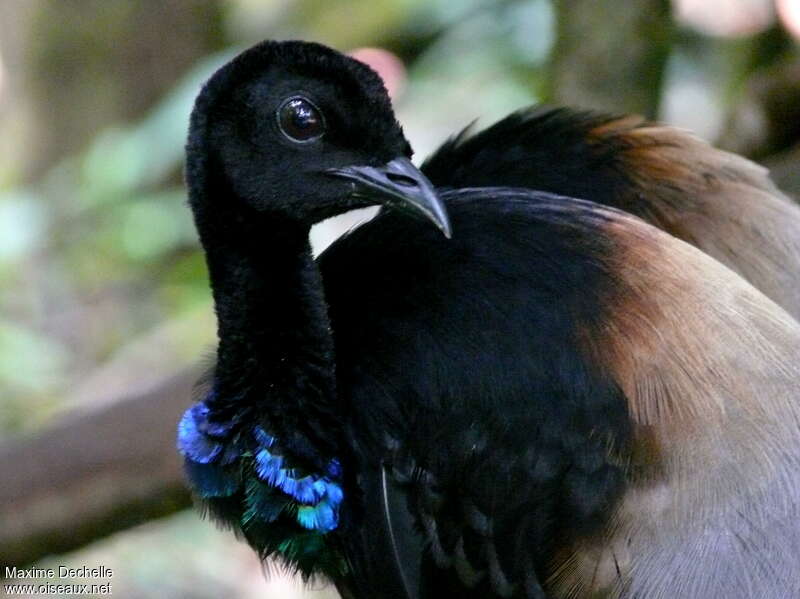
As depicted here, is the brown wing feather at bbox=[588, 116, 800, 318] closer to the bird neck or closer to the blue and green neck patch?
the bird neck

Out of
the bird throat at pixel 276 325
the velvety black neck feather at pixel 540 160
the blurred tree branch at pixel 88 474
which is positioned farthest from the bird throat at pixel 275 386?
the blurred tree branch at pixel 88 474

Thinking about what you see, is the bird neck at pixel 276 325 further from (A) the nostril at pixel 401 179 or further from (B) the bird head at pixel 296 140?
(A) the nostril at pixel 401 179

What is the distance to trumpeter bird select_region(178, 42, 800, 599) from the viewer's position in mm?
2129

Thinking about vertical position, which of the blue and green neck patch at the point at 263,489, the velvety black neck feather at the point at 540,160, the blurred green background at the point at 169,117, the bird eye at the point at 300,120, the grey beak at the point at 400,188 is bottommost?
the blurred green background at the point at 169,117

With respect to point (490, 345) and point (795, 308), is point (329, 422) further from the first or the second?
point (795, 308)

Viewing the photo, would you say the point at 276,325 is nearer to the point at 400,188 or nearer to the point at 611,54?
the point at 400,188

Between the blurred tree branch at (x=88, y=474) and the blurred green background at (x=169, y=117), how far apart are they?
5cm

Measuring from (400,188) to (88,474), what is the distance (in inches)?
62.0

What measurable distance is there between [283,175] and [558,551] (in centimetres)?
79

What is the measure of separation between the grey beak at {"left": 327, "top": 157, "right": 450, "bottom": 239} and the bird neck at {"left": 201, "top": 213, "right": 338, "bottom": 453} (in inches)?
5.5

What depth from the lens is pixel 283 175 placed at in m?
2.23

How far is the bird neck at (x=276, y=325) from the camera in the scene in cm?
228

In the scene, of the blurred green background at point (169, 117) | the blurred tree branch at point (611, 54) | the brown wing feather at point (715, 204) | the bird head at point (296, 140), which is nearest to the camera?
the bird head at point (296, 140)

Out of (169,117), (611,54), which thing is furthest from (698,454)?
(169,117)
